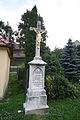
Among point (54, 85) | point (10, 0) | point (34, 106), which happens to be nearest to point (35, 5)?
point (10, 0)

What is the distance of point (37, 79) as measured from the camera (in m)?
5.10

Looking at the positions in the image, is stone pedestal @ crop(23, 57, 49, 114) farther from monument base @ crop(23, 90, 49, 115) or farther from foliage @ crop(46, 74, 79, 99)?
foliage @ crop(46, 74, 79, 99)

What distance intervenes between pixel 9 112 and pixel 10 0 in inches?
242

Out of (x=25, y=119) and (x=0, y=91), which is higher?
(x=0, y=91)

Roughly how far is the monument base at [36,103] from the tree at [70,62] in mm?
4838

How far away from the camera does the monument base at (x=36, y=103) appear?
485 centimetres

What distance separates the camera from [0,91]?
681 cm

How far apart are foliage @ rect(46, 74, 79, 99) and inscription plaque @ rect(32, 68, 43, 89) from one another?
1.31 metres

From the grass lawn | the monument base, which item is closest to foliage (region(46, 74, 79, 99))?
the grass lawn

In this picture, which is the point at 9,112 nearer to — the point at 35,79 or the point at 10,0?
the point at 35,79

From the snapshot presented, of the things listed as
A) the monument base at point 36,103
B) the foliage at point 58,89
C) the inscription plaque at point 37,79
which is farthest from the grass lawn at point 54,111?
the inscription plaque at point 37,79

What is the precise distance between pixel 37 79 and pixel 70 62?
5.33 metres

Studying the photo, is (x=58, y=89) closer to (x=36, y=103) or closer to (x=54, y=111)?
(x=54, y=111)

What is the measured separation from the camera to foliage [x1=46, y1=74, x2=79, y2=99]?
6273 mm
